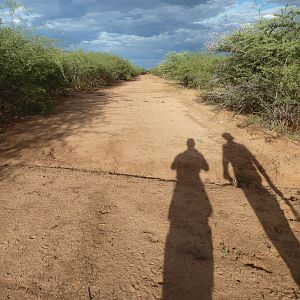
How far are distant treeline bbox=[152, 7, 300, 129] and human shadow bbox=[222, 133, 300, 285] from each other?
186 centimetres

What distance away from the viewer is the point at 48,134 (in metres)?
7.84

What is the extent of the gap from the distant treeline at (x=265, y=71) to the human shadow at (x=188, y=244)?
373 centimetres

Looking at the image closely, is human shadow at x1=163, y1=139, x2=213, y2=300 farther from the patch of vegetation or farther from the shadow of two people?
the patch of vegetation

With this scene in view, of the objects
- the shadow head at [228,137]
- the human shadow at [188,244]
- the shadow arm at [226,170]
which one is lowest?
the human shadow at [188,244]

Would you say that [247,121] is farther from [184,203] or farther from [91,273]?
[91,273]

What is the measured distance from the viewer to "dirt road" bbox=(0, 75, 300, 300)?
3189 millimetres

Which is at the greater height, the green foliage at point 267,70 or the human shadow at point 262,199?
the green foliage at point 267,70

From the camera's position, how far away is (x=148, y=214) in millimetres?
4426

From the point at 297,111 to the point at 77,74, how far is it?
14.1m

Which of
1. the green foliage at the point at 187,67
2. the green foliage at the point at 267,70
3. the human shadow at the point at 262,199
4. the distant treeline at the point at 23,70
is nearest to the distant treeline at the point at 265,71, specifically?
the green foliage at the point at 267,70

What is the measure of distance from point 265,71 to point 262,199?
481cm

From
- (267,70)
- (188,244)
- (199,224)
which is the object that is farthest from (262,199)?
(267,70)

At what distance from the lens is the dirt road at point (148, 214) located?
3.19m

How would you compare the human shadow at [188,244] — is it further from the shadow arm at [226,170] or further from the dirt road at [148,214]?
the shadow arm at [226,170]
